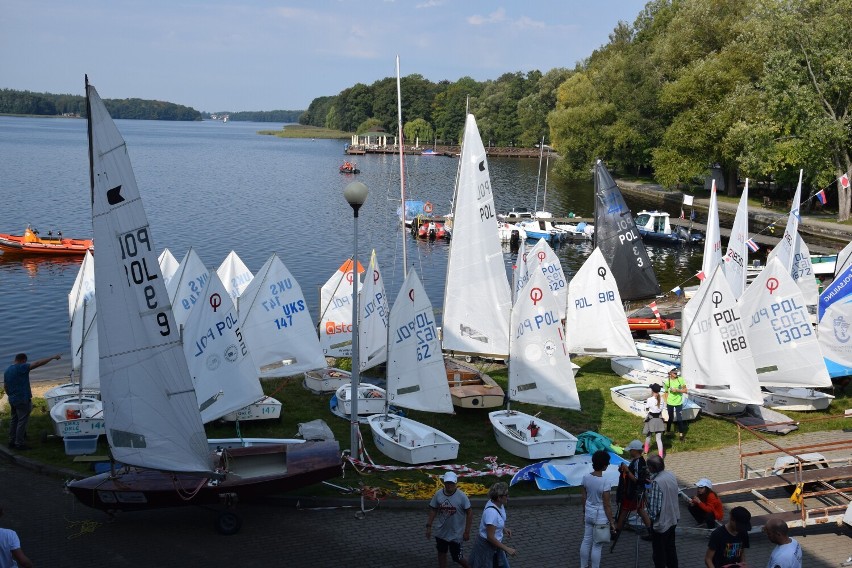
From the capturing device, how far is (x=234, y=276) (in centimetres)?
2567

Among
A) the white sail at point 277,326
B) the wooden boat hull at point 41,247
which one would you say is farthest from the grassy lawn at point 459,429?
the wooden boat hull at point 41,247

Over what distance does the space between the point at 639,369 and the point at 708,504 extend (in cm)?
1038

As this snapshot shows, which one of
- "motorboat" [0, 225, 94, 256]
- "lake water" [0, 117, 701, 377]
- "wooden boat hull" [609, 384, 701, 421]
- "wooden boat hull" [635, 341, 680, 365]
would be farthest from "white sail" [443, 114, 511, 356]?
"motorboat" [0, 225, 94, 256]

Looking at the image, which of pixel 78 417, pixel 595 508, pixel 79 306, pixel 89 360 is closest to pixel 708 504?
pixel 595 508

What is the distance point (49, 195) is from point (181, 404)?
71.9 m

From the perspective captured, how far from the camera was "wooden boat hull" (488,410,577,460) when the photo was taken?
1666 centimetres

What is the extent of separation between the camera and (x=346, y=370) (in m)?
24.3

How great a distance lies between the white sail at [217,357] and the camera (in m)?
17.8

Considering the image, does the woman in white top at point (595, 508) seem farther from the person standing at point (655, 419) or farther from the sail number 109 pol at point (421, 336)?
the sail number 109 pol at point (421, 336)

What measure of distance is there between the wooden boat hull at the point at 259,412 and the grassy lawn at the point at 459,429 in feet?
0.67

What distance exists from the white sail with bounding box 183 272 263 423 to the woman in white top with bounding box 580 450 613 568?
8.69 meters

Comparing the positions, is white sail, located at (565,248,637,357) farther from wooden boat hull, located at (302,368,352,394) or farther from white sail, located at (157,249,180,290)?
white sail, located at (157,249,180,290)

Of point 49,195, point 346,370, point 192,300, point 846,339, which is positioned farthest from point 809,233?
point 49,195

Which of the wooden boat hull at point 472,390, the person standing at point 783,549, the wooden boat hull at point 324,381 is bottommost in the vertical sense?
the wooden boat hull at point 324,381
